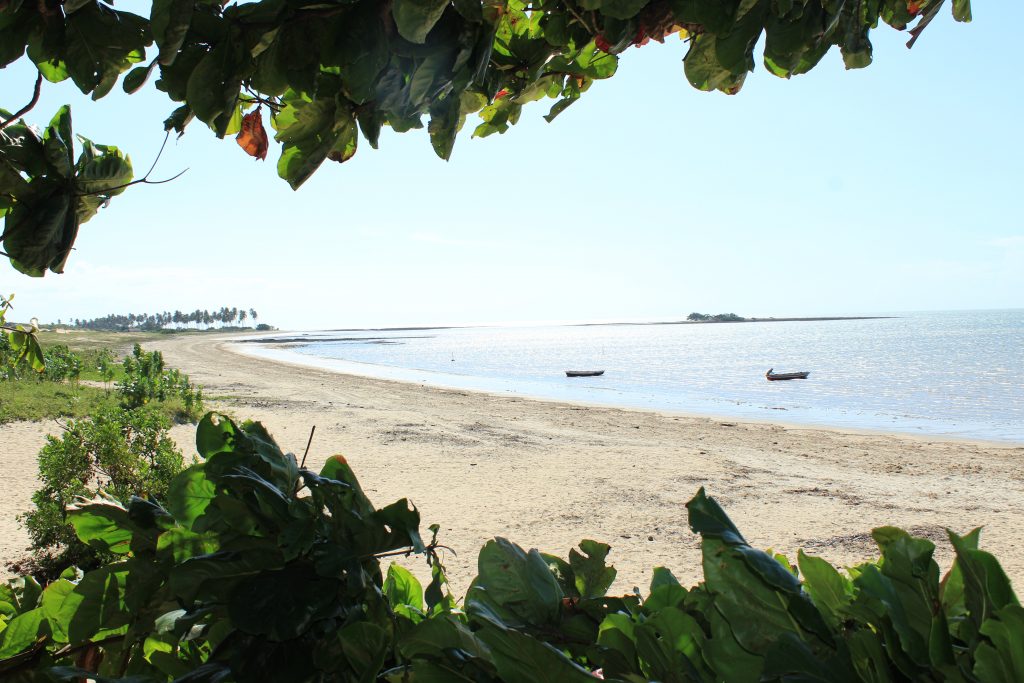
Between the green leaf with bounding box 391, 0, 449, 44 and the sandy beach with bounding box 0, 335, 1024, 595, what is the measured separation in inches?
201

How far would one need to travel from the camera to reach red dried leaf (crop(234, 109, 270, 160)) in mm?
1103

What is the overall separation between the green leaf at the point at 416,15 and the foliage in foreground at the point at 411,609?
53 centimetres

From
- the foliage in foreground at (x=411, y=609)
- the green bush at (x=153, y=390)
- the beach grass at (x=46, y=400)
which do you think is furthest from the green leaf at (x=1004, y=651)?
the green bush at (x=153, y=390)

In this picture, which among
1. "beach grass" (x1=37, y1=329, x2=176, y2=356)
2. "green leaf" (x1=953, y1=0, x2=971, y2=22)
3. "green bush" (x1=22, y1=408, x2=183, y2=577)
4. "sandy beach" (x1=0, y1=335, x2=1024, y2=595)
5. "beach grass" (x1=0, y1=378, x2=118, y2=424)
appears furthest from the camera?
"beach grass" (x1=37, y1=329, x2=176, y2=356)

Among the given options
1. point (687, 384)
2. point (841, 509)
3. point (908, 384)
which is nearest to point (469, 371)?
point (687, 384)

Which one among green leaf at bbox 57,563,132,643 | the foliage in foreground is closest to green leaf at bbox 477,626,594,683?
the foliage in foreground

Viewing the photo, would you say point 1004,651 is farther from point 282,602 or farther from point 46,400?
point 46,400

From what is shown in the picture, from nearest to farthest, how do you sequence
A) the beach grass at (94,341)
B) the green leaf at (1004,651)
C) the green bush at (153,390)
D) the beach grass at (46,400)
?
1. the green leaf at (1004,651)
2. the beach grass at (46,400)
3. the green bush at (153,390)
4. the beach grass at (94,341)

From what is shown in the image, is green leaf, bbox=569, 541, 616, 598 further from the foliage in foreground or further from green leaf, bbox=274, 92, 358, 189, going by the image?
green leaf, bbox=274, 92, 358, 189

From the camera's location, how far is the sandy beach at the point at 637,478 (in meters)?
6.59

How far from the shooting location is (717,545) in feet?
2.23

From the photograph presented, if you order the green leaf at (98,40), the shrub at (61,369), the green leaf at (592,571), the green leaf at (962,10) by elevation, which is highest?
the green leaf at (962,10)

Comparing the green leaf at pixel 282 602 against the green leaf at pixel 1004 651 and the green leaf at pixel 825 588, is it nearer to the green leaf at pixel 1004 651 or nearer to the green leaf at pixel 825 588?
the green leaf at pixel 825 588

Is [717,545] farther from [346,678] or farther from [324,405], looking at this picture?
[324,405]
